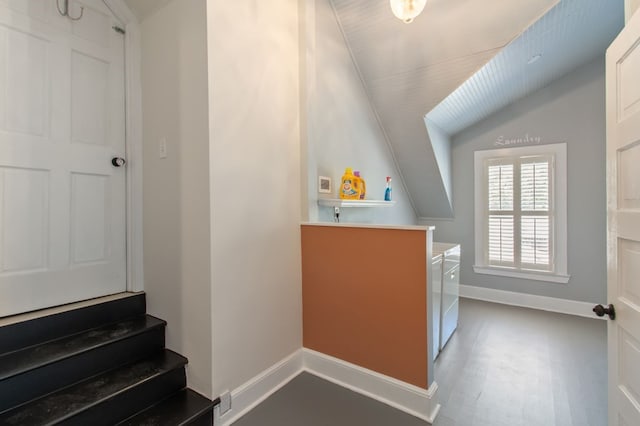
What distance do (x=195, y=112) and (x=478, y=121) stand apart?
3.47 metres

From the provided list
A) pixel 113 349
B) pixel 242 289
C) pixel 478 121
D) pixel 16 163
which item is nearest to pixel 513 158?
pixel 478 121

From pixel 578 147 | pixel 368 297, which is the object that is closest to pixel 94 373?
pixel 368 297

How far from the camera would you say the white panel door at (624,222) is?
3.24 ft

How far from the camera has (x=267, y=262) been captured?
1868mm

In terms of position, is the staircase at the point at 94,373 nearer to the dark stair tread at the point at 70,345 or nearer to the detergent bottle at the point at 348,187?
the dark stair tread at the point at 70,345

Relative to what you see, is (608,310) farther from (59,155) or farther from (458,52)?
(59,155)

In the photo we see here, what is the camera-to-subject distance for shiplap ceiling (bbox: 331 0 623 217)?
208 cm

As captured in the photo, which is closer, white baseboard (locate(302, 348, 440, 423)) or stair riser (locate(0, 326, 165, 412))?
stair riser (locate(0, 326, 165, 412))

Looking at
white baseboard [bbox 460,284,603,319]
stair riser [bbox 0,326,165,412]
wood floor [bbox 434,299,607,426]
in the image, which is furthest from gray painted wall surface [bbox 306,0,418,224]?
white baseboard [bbox 460,284,603,319]

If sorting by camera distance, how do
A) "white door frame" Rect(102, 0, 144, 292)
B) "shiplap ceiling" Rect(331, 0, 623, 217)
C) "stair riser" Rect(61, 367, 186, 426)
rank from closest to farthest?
"stair riser" Rect(61, 367, 186, 426), "white door frame" Rect(102, 0, 144, 292), "shiplap ceiling" Rect(331, 0, 623, 217)

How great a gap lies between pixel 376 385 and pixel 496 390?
823mm

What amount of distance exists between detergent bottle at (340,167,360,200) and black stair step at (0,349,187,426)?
1572 mm

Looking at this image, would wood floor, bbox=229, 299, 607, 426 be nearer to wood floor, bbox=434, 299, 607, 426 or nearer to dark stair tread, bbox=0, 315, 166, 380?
wood floor, bbox=434, 299, 607, 426

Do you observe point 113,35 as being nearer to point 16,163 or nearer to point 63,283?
point 16,163
